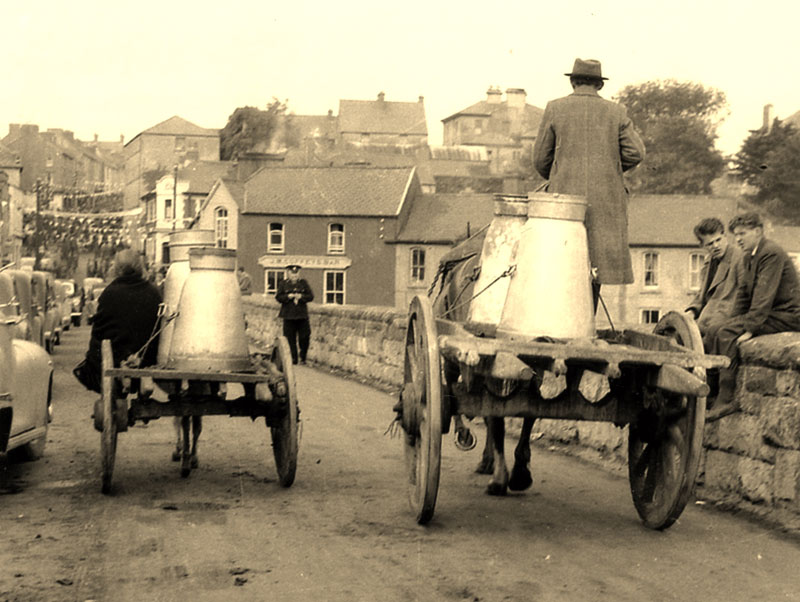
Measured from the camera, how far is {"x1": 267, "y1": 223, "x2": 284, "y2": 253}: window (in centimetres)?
6638

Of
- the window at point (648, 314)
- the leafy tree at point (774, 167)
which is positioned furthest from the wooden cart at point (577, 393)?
the leafy tree at point (774, 167)

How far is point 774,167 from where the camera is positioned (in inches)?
3093

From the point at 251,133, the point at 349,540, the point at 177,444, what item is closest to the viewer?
the point at 349,540

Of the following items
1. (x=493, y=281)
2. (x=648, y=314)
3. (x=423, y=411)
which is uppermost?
(x=493, y=281)

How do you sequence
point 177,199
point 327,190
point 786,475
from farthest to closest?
point 177,199, point 327,190, point 786,475

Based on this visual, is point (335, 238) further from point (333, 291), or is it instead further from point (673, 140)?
point (673, 140)

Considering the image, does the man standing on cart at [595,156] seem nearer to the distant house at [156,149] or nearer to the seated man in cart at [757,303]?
the seated man in cart at [757,303]

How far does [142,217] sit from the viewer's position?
9706 cm

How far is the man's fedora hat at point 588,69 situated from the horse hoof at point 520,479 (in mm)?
2682

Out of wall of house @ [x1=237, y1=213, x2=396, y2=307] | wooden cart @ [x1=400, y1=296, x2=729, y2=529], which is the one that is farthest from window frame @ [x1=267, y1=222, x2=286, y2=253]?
wooden cart @ [x1=400, y1=296, x2=729, y2=529]

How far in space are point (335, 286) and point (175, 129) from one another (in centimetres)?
6100

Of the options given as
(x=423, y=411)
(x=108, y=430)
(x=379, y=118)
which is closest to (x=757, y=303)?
(x=423, y=411)

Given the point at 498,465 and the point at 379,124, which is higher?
the point at 379,124

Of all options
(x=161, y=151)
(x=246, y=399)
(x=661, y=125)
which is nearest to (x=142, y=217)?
(x=161, y=151)
